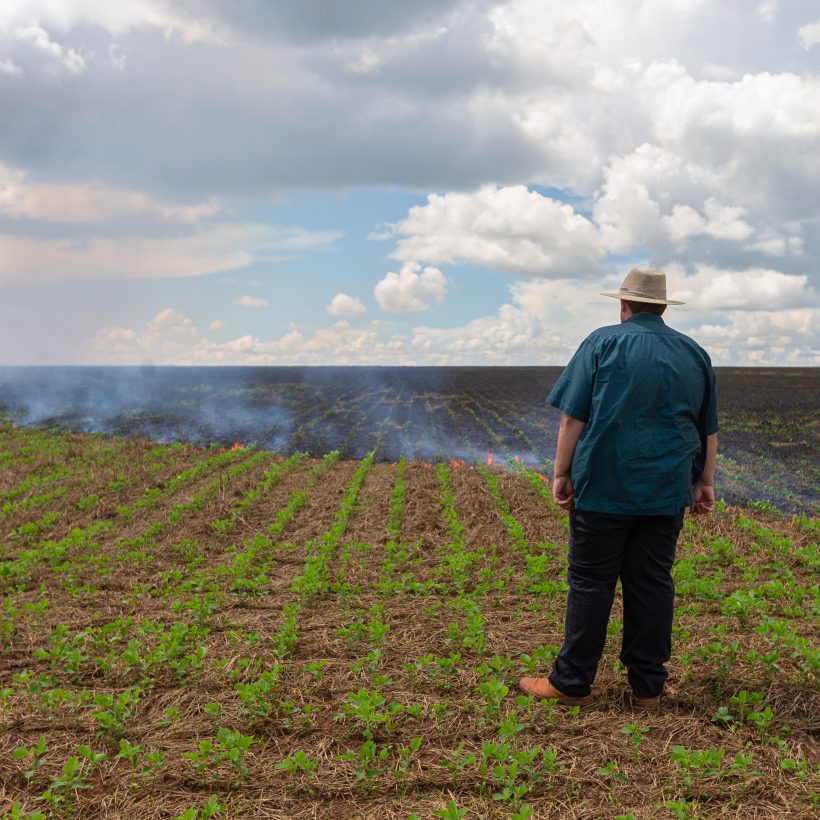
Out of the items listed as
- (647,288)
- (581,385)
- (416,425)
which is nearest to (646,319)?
(647,288)

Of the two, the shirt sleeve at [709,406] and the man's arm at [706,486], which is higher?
the shirt sleeve at [709,406]

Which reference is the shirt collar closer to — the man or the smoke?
the man

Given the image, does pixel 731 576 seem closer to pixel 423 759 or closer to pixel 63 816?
pixel 423 759

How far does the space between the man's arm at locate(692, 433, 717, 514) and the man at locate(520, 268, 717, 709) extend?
157 mm

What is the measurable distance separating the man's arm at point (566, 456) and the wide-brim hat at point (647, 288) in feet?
3.08

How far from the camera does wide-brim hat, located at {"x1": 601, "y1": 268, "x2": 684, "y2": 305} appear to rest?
4.28 metres

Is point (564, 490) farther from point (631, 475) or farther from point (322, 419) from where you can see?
point (322, 419)

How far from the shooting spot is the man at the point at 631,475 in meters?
4.08

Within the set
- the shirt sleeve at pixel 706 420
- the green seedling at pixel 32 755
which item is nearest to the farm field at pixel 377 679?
the green seedling at pixel 32 755

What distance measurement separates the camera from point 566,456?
168 inches

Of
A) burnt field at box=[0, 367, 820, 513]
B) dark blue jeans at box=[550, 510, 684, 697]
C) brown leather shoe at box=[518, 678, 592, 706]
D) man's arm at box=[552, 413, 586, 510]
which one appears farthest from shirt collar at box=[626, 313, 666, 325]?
burnt field at box=[0, 367, 820, 513]

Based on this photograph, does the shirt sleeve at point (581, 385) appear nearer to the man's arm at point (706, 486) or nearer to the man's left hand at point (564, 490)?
the man's left hand at point (564, 490)

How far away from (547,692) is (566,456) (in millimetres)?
1612

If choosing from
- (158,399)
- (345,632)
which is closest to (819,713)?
(345,632)
